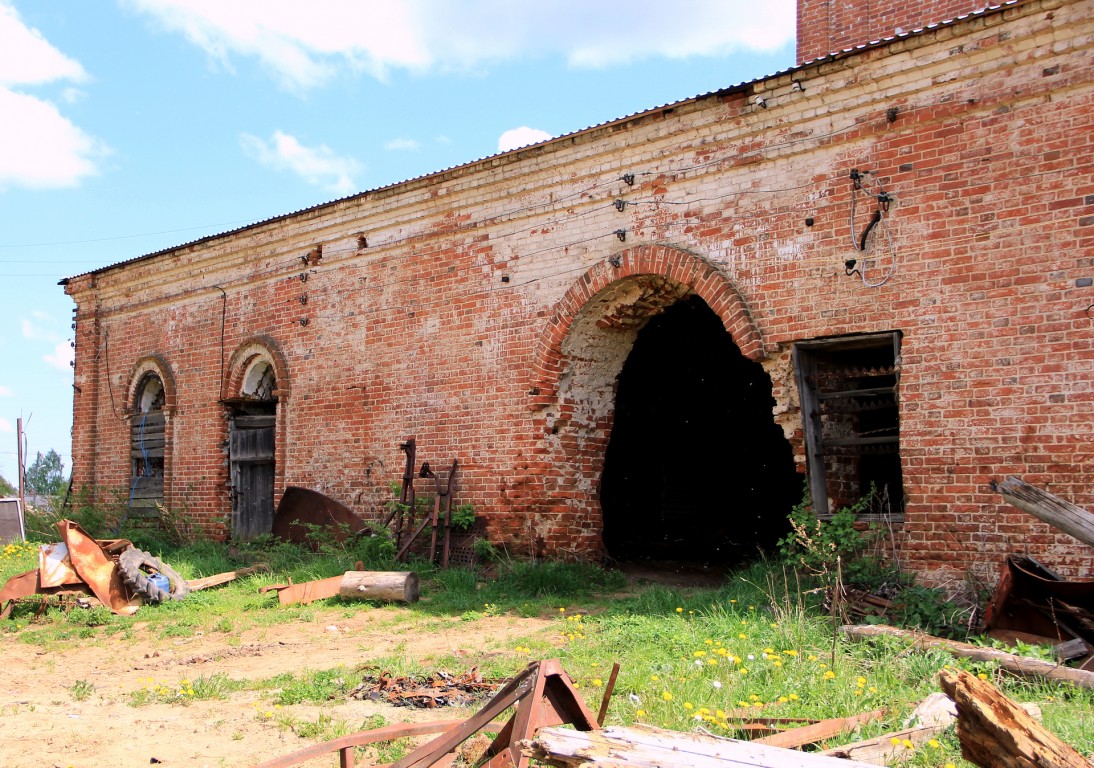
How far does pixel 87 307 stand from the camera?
55.7ft

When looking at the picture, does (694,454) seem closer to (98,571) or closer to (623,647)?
(623,647)

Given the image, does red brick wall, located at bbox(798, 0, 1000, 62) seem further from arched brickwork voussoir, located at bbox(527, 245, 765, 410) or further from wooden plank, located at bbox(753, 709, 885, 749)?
wooden plank, located at bbox(753, 709, 885, 749)

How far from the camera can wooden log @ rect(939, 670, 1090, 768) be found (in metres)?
3.46

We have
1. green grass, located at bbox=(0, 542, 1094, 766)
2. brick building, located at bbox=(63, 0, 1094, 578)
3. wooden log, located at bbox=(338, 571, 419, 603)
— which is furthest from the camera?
wooden log, located at bbox=(338, 571, 419, 603)

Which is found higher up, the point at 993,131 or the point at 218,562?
the point at 993,131

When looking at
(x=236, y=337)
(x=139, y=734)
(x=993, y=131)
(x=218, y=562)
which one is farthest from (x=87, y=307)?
(x=993, y=131)

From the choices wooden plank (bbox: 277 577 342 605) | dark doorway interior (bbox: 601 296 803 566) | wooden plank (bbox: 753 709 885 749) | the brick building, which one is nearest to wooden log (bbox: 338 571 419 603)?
wooden plank (bbox: 277 577 342 605)

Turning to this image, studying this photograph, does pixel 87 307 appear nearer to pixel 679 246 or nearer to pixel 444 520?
pixel 444 520

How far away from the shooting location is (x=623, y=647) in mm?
6859

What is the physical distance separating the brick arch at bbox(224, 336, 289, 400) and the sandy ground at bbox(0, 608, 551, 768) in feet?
16.2

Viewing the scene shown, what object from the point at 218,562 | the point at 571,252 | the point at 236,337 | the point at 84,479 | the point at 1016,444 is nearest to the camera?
the point at 1016,444

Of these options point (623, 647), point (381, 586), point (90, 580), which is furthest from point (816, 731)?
point (90, 580)

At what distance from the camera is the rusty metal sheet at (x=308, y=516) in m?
12.2

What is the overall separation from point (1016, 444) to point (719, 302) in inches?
116
